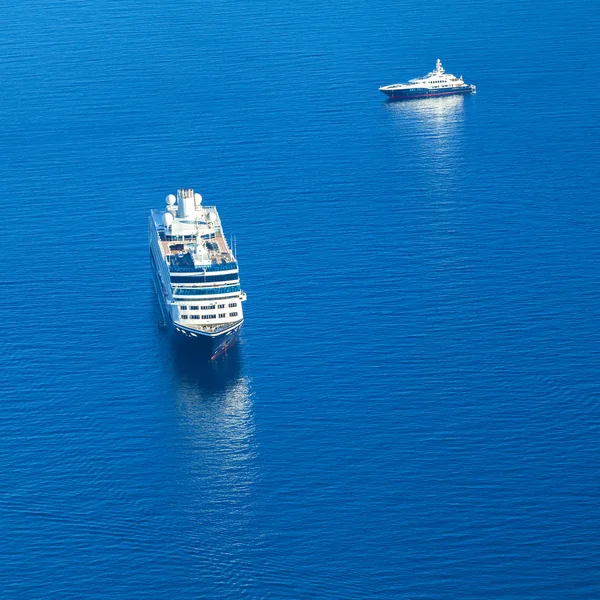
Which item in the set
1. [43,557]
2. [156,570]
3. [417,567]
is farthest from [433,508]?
[43,557]

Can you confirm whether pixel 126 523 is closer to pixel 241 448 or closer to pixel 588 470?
pixel 241 448

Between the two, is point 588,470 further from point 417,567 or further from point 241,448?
point 241,448

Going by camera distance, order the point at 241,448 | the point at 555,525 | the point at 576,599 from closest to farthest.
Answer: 1. the point at 576,599
2. the point at 555,525
3. the point at 241,448

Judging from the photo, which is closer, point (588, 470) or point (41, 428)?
point (588, 470)

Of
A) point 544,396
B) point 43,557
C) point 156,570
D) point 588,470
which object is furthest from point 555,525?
point 43,557

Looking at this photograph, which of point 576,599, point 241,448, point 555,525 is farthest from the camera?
point 241,448

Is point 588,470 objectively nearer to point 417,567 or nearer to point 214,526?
point 417,567

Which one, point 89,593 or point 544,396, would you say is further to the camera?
point 544,396

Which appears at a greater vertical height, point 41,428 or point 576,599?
point 41,428

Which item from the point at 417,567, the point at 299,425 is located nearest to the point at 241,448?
the point at 299,425
